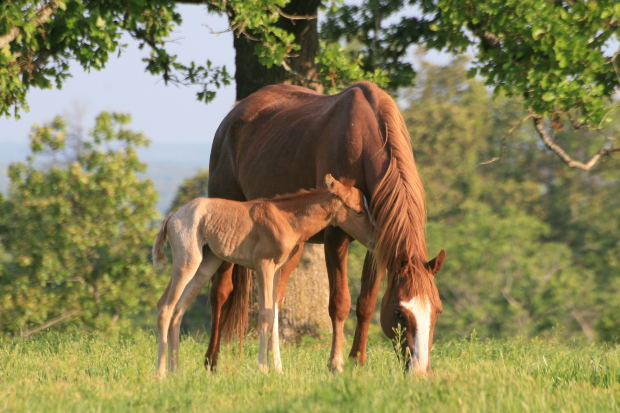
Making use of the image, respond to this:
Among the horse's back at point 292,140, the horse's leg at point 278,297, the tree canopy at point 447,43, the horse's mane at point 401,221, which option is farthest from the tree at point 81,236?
the horse's mane at point 401,221

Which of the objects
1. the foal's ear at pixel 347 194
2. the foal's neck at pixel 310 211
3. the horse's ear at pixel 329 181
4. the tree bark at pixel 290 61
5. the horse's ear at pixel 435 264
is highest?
the tree bark at pixel 290 61

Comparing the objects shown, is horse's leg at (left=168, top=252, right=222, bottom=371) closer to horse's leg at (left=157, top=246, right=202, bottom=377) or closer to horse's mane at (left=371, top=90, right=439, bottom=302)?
horse's leg at (left=157, top=246, right=202, bottom=377)

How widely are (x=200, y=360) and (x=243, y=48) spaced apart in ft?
17.2

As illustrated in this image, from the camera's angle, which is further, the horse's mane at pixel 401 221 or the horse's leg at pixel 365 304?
the horse's leg at pixel 365 304

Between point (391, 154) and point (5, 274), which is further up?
point (391, 154)

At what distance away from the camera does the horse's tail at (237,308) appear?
30.9ft

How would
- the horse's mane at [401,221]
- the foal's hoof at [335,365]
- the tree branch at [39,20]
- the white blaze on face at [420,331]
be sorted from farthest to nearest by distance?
1. the tree branch at [39,20]
2. the foal's hoof at [335,365]
3. the horse's mane at [401,221]
4. the white blaze on face at [420,331]

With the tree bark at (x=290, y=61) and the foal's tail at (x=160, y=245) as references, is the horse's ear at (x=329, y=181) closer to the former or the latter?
the foal's tail at (x=160, y=245)

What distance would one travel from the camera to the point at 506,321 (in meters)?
41.9

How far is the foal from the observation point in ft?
24.8

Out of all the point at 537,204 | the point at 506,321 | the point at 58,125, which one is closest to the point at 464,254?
the point at 506,321

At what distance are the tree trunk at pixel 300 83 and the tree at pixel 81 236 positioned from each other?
50.9 feet

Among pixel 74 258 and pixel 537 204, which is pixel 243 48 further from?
pixel 537 204

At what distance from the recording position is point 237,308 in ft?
31.1
